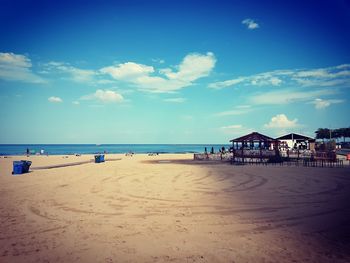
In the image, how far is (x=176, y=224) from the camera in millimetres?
7383

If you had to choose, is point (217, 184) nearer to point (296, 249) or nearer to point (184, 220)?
point (184, 220)

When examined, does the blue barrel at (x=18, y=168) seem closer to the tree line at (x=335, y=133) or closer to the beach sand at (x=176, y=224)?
the beach sand at (x=176, y=224)

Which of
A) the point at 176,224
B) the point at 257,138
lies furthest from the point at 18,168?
the point at 257,138

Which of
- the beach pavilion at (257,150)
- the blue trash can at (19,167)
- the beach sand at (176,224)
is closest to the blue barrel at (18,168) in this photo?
the blue trash can at (19,167)

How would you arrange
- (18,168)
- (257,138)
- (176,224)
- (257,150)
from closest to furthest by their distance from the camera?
1. (176,224)
2. (18,168)
3. (257,138)
4. (257,150)

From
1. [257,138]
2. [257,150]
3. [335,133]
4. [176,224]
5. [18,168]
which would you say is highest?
[335,133]

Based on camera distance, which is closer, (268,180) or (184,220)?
(184,220)

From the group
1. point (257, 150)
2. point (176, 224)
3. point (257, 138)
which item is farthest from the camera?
point (257, 150)

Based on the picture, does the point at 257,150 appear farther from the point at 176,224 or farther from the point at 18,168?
the point at 18,168

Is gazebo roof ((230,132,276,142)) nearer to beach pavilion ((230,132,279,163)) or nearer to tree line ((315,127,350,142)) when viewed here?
beach pavilion ((230,132,279,163))

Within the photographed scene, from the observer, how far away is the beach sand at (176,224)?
216 inches

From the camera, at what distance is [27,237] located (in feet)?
21.2

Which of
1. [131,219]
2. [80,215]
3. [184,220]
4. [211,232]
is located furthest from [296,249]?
[80,215]

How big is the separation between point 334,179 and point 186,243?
13.6m
